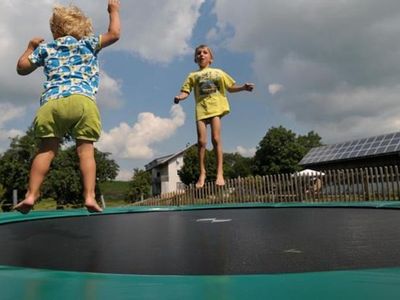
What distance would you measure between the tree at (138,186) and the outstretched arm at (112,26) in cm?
2849

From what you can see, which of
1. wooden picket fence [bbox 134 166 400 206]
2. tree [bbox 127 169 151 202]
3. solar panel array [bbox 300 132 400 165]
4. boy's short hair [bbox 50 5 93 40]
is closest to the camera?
boy's short hair [bbox 50 5 93 40]

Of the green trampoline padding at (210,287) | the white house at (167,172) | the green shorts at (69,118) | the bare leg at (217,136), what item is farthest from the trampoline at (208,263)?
the white house at (167,172)

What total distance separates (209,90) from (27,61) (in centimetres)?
193

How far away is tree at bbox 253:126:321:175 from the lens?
3197cm

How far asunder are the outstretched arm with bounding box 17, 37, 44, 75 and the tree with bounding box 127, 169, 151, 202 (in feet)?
93.5

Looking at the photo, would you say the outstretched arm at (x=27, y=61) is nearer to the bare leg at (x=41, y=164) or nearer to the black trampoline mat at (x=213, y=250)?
the bare leg at (x=41, y=164)

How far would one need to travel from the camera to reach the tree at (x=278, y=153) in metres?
32.0

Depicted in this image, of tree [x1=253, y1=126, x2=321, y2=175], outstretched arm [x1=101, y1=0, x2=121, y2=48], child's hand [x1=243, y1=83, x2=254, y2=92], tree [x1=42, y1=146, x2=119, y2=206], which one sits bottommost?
outstretched arm [x1=101, y1=0, x2=121, y2=48]

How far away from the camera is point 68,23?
6.70 feet

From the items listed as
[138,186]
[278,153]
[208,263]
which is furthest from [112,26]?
[278,153]

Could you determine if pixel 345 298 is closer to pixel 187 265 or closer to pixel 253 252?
pixel 187 265

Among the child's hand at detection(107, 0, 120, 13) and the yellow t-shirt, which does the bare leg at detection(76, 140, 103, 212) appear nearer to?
the child's hand at detection(107, 0, 120, 13)

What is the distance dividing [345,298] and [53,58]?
1.74m

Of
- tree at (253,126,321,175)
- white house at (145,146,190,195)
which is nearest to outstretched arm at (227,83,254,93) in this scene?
tree at (253,126,321,175)
